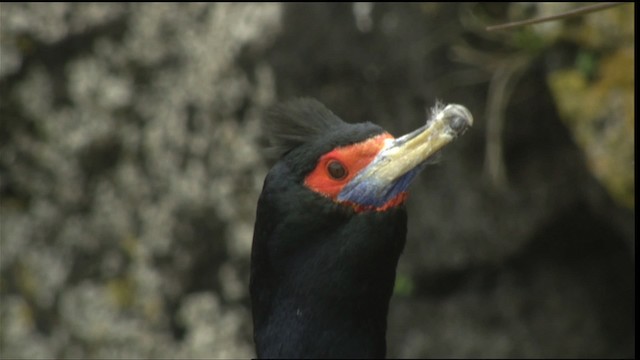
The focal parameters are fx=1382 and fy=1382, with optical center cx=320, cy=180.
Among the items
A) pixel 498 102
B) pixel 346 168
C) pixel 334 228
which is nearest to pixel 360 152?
pixel 346 168

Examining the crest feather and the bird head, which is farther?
the crest feather

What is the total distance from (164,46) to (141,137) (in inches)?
15.4

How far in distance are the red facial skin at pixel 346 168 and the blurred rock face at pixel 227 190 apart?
1976 millimetres

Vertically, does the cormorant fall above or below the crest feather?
below

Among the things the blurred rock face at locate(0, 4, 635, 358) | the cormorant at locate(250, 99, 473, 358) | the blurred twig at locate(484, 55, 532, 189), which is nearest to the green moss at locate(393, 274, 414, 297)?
the blurred rock face at locate(0, 4, 635, 358)

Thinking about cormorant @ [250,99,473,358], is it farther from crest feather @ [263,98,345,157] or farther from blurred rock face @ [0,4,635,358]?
blurred rock face @ [0,4,635,358]

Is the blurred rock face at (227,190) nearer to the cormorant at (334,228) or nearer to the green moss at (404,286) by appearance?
the green moss at (404,286)

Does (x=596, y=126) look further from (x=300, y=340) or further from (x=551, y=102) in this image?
(x=300, y=340)

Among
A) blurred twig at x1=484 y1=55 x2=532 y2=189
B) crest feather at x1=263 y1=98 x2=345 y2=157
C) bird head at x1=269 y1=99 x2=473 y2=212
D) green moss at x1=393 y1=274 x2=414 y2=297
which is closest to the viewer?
bird head at x1=269 y1=99 x2=473 y2=212

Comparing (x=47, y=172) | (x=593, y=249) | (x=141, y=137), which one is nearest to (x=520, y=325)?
(x=593, y=249)

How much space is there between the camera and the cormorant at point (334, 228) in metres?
3.09

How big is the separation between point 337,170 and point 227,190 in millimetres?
2401

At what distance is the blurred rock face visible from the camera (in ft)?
17.2

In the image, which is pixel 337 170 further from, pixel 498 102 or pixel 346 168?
pixel 498 102
